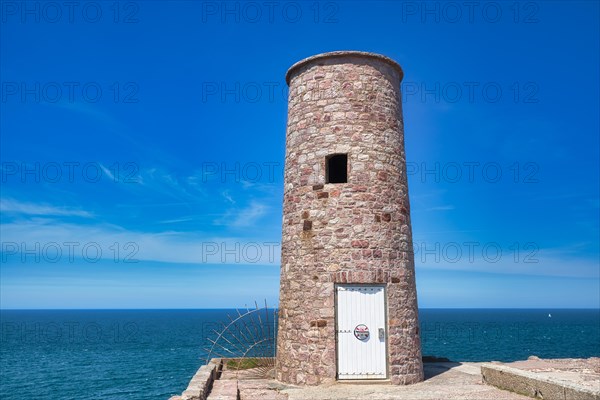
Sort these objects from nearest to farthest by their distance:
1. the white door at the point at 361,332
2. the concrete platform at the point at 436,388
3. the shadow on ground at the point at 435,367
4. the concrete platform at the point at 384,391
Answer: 1. the concrete platform at the point at 436,388
2. the concrete platform at the point at 384,391
3. the white door at the point at 361,332
4. the shadow on ground at the point at 435,367

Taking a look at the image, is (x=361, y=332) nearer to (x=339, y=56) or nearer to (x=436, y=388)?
(x=436, y=388)

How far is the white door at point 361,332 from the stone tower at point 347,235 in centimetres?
2

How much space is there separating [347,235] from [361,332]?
6.68ft

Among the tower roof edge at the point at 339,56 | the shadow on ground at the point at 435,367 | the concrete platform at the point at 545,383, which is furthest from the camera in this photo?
the shadow on ground at the point at 435,367

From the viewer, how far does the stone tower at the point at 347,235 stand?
36.0 feet

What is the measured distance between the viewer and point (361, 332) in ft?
36.0

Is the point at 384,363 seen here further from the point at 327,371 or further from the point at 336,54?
the point at 336,54

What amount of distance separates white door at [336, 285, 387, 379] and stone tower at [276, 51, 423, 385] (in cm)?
2

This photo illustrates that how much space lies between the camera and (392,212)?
1154 centimetres

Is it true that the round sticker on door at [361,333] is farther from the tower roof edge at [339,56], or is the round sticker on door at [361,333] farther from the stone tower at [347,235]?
the tower roof edge at [339,56]

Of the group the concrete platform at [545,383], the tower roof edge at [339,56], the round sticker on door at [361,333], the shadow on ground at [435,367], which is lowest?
the shadow on ground at [435,367]

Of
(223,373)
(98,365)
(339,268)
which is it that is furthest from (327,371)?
(98,365)

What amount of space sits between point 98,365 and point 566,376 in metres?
43.5

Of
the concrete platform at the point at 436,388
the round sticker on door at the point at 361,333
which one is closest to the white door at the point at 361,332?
the round sticker on door at the point at 361,333
